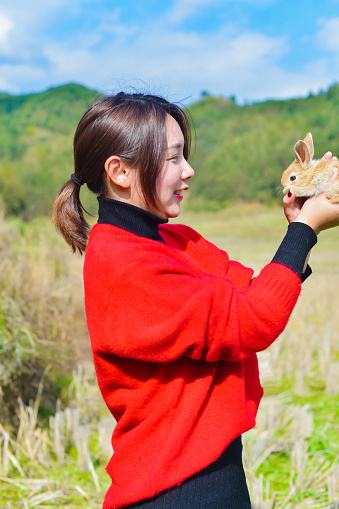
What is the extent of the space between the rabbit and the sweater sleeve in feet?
A: 0.67

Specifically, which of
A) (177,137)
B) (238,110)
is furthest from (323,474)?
Result: (238,110)

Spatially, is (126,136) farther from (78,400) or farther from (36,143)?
(36,143)

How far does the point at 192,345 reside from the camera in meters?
0.90

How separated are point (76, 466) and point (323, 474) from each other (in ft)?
3.61

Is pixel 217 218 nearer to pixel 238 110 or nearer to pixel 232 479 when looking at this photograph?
pixel 238 110

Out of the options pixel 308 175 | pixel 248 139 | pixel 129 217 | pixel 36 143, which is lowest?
pixel 129 217

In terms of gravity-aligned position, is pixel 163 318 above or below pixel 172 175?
below

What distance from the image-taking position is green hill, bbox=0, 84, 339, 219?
14.3 meters

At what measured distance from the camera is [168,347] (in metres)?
0.91

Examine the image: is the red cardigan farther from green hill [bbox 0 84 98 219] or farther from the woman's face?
green hill [bbox 0 84 98 219]

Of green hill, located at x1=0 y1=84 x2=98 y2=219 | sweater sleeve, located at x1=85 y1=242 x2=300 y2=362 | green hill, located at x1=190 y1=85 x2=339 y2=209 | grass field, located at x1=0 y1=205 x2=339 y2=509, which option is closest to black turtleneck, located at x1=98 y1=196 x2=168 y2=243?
sweater sleeve, located at x1=85 y1=242 x2=300 y2=362

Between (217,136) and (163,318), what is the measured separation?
2133 centimetres

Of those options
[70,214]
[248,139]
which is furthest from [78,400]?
[248,139]

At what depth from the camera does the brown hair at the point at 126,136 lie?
1.02m
